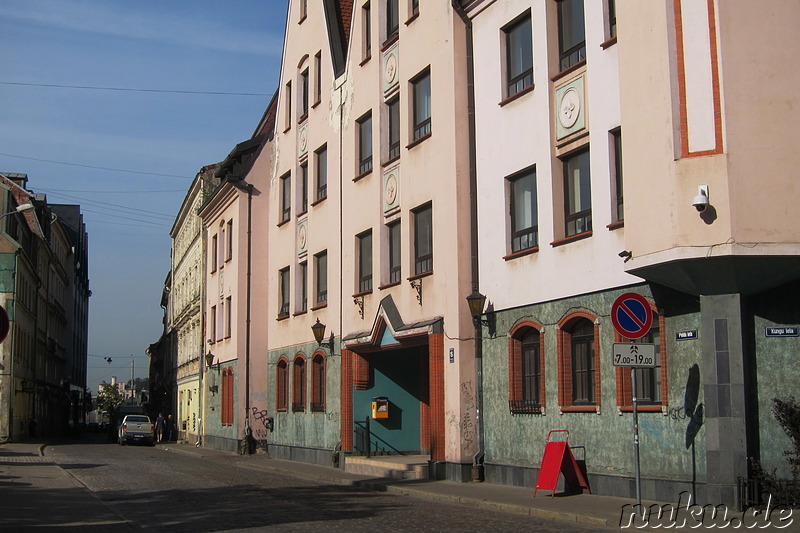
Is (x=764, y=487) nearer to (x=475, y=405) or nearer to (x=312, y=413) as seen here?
(x=475, y=405)

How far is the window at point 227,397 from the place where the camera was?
40.0 metres

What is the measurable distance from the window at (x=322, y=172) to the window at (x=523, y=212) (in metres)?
11.1

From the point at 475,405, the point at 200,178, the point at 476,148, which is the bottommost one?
the point at 475,405

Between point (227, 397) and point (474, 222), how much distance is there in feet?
73.3

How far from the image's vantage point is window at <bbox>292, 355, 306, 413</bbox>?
3116 centimetres

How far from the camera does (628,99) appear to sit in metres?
15.1

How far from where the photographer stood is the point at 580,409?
56.7 feet

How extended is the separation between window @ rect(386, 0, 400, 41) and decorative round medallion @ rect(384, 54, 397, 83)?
1.96 feet

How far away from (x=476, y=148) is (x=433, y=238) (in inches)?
96.6

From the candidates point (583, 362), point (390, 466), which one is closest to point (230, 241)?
point (390, 466)

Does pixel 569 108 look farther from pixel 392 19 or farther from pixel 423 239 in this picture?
pixel 392 19

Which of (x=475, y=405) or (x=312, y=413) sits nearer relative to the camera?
(x=475, y=405)

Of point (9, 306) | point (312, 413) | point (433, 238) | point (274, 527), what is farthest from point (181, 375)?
point (274, 527)

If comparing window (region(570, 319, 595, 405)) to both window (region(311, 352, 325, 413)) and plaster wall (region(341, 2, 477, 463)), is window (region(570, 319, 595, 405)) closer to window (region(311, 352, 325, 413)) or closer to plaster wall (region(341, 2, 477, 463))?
plaster wall (region(341, 2, 477, 463))
